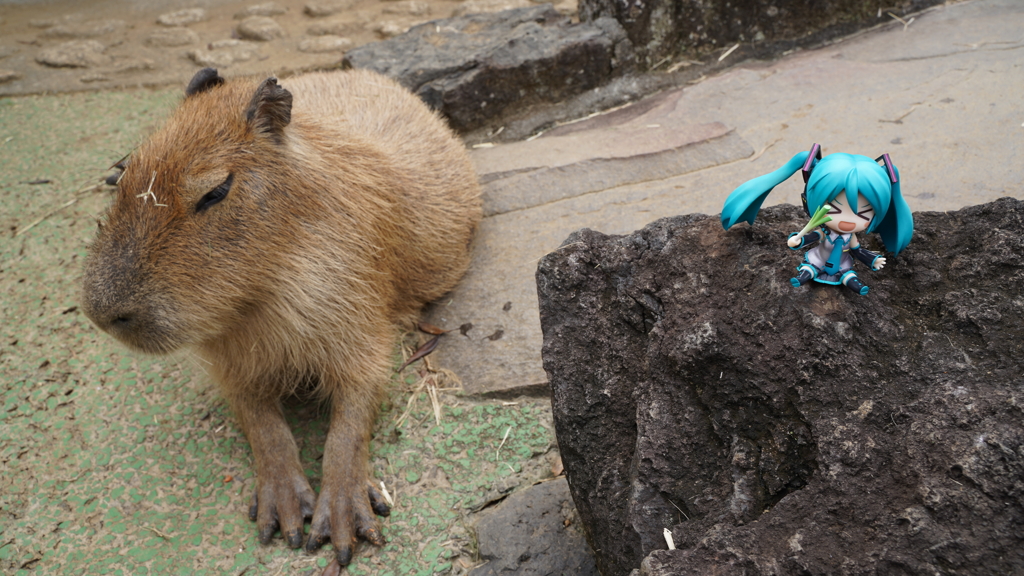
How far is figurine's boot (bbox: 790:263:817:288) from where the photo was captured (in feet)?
6.20

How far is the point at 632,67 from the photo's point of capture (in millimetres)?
5648

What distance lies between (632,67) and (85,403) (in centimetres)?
422

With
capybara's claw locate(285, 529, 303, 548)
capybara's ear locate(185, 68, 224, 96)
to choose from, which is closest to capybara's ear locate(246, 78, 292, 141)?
capybara's ear locate(185, 68, 224, 96)

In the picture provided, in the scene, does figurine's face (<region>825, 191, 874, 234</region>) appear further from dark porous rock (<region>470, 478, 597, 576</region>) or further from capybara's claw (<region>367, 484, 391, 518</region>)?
capybara's claw (<region>367, 484, 391, 518</region>)

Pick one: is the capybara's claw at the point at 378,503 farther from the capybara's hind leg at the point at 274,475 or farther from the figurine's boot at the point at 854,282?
the figurine's boot at the point at 854,282

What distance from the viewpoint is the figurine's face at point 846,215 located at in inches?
73.7

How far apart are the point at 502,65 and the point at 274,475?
3.36 meters

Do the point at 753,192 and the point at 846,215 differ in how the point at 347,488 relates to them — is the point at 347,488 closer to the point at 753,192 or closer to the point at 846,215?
the point at 753,192

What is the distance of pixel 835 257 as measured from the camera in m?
1.87

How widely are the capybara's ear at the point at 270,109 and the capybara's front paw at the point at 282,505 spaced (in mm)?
1418

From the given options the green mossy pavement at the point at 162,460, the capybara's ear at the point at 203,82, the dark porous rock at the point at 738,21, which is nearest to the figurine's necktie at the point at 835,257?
the green mossy pavement at the point at 162,460

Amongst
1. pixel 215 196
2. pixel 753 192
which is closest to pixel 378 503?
pixel 215 196

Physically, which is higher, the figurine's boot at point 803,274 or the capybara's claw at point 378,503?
the figurine's boot at point 803,274

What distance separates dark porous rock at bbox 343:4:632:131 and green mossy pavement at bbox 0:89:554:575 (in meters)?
2.47
